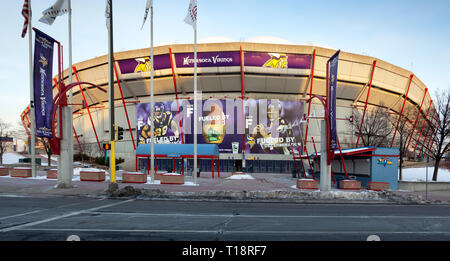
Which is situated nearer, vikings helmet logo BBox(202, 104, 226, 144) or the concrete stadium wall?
the concrete stadium wall

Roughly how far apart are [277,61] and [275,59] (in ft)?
1.32

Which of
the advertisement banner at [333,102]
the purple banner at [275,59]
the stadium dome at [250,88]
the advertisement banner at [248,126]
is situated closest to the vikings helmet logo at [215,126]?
the advertisement banner at [248,126]

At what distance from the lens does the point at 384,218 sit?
1017 centimetres

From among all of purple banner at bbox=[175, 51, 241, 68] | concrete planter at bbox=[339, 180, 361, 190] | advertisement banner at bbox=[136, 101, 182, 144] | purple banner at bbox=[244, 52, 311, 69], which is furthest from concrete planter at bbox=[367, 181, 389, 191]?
advertisement banner at bbox=[136, 101, 182, 144]

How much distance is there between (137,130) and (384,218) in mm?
40510

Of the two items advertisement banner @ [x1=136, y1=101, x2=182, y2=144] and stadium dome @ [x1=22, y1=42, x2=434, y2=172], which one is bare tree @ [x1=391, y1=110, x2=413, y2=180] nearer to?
stadium dome @ [x1=22, y1=42, x2=434, y2=172]

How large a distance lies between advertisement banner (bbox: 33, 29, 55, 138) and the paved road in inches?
208

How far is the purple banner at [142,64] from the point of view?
135 ft

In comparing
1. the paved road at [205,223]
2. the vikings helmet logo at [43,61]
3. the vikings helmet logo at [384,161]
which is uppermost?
the vikings helmet logo at [43,61]

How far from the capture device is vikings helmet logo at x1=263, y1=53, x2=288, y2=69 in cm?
3947

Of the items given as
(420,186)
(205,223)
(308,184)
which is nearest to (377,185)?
(420,186)

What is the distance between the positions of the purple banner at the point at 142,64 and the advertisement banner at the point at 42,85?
24.3 meters

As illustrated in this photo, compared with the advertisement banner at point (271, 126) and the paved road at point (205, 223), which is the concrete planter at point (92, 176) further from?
the advertisement banner at point (271, 126)
